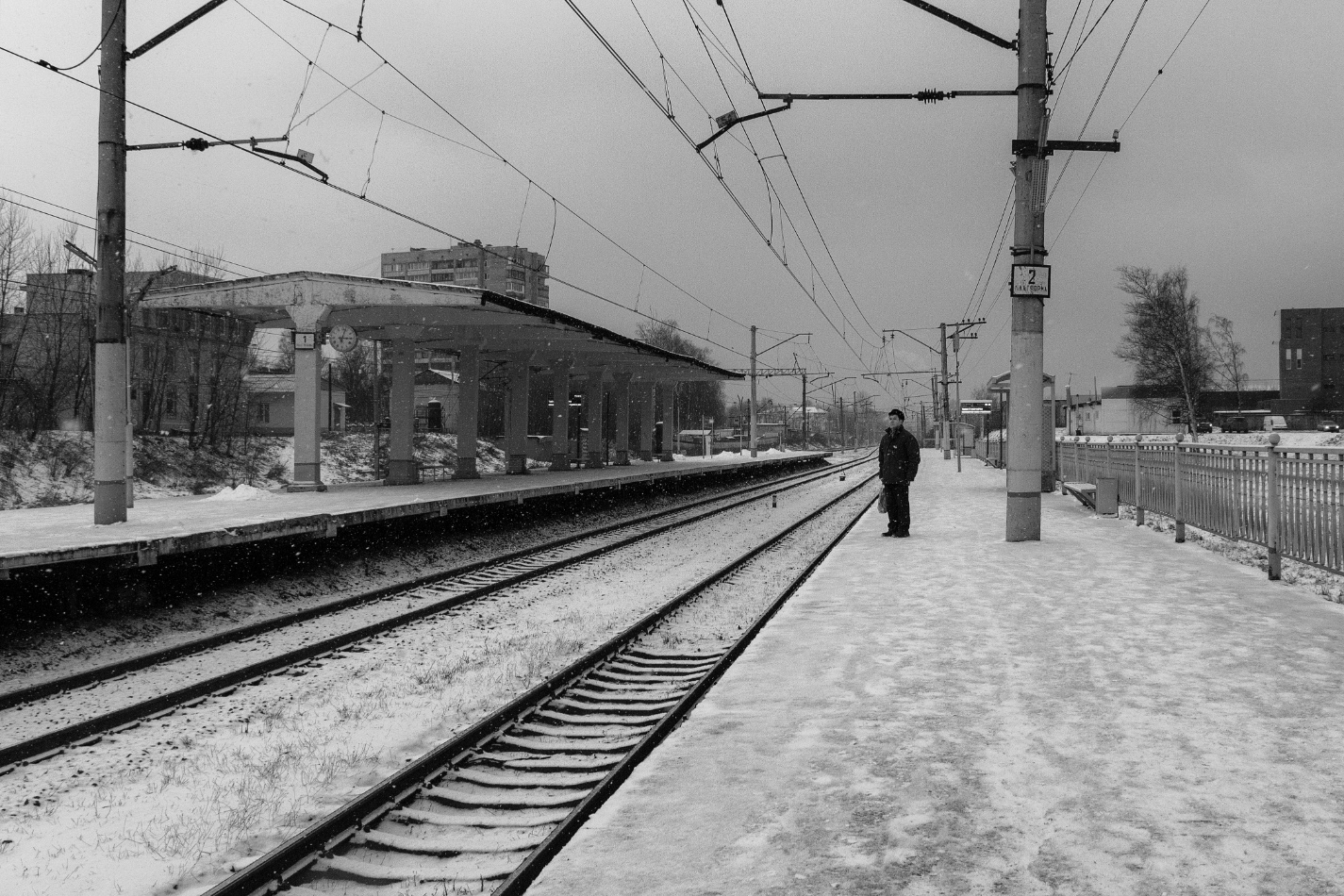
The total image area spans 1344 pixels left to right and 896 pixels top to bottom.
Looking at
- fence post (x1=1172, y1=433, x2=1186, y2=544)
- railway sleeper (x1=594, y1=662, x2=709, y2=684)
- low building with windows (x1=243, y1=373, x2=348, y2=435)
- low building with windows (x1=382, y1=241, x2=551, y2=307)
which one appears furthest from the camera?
low building with windows (x1=382, y1=241, x2=551, y2=307)

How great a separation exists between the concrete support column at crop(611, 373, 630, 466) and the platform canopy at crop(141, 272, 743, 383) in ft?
42.7

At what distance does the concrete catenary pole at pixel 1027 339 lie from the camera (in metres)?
12.7

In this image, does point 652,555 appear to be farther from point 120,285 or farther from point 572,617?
point 120,285

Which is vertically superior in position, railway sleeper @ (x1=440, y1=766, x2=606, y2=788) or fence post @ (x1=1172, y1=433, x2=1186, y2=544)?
fence post @ (x1=1172, y1=433, x2=1186, y2=544)

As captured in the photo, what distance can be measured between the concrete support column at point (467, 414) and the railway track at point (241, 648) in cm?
1324

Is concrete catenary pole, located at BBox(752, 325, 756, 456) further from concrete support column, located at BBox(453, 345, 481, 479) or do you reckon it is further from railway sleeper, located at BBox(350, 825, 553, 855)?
railway sleeper, located at BBox(350, 825, 553, 855)

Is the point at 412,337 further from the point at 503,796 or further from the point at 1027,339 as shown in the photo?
the point at 503,796

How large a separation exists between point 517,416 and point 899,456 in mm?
19576

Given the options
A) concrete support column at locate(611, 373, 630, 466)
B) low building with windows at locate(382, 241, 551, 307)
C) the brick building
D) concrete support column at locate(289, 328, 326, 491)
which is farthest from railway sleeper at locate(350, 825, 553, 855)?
the brick building

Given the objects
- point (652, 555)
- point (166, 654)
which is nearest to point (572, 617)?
point (166, 654)

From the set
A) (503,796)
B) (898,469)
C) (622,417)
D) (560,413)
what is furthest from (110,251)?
(622,417)

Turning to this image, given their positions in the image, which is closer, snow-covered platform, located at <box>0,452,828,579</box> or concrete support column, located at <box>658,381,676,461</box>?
snow-covered platform, located at <box>0,452,828,579</box>

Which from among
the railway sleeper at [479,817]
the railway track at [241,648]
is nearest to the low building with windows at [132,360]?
the railway track at [241,648]

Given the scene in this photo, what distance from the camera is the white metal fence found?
334 inches
